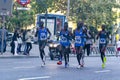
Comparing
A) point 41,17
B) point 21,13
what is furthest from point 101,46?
point 21,13

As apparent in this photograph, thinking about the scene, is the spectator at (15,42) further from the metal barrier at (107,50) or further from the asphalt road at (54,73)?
the metal barrier at (107,50)

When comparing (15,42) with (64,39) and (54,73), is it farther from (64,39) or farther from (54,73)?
(54,73)

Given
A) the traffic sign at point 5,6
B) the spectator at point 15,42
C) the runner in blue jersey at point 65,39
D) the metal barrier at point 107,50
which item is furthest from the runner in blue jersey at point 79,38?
the metal barrier at point 107,50

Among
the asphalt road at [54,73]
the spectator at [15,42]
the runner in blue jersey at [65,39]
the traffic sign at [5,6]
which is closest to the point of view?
the asphalt road at [54,73]

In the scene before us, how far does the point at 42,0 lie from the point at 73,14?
10.3m

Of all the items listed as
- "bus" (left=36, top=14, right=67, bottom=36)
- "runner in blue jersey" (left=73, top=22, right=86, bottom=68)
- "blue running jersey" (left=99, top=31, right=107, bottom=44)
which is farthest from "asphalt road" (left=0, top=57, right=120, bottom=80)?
"bus" (left=36, top=14, right=67, bottom=36)

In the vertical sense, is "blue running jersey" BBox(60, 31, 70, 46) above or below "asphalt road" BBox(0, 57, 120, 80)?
above

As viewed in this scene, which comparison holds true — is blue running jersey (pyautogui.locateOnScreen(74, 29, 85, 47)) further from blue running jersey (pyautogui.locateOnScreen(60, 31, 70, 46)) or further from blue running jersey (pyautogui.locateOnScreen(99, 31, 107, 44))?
blue running jersey (pyautogui.locateOnScreen(99, 31, 107, 44))

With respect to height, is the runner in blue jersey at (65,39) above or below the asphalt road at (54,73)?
above

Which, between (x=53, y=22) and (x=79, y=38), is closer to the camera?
(x=79, y=38)

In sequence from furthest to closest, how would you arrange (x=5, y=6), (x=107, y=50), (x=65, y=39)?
(x=107, y=50), (x=5, y=6), (x=65, y=39)

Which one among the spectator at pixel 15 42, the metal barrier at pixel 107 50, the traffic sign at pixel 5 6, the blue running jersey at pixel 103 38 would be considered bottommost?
the metal barrier at pixel 107 50

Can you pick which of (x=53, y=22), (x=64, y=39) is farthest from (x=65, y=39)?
(x=53, y=22)

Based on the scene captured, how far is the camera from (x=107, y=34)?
1920 cm
